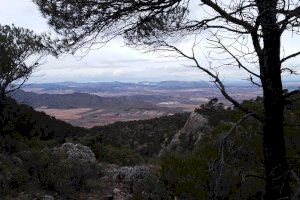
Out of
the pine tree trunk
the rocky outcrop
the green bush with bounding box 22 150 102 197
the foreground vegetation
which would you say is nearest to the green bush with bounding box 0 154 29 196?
the foreground vegetation

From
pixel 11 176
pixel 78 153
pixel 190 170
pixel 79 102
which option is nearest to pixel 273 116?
pixel 190 170

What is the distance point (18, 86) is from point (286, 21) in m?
16.2

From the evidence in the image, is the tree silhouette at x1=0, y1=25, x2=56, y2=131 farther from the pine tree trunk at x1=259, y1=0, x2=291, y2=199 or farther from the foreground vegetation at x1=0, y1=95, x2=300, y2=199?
the pine tree trunk at x1=259, y1=0, x2=291, y2=199

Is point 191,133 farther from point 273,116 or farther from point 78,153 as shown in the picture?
point 273,116

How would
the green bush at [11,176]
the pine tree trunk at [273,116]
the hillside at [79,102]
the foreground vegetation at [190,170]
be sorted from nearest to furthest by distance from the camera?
the pine tree trunk at [273,116]
the foreground vegetation at [190,170]
the green bush at [11,176]
the hillside at [79,102]

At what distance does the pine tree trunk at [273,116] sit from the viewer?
4.88 metres

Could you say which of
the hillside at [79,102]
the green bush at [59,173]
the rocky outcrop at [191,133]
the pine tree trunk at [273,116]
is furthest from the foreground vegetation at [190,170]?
the hillside at [79,102]

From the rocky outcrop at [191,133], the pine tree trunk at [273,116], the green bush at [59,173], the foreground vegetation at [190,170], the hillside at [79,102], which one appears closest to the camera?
the pine tree trunk at [273,116]

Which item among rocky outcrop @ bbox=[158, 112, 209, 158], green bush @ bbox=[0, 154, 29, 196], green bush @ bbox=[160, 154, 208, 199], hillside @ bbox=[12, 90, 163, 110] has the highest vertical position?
green bush @ bbox=[160, 154, 208, 199]

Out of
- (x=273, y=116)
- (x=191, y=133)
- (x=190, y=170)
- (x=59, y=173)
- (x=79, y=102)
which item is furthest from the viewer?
(x=79, y=102)

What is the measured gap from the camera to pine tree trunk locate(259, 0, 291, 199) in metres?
4.88

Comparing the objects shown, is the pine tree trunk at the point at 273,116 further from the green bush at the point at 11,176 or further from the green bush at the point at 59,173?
the green bush at the point at 11,176

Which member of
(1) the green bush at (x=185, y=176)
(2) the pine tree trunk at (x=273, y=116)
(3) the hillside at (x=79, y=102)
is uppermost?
(2) the pine tree trunk at (x=273, y=116)

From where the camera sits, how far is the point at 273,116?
5.02 meters
